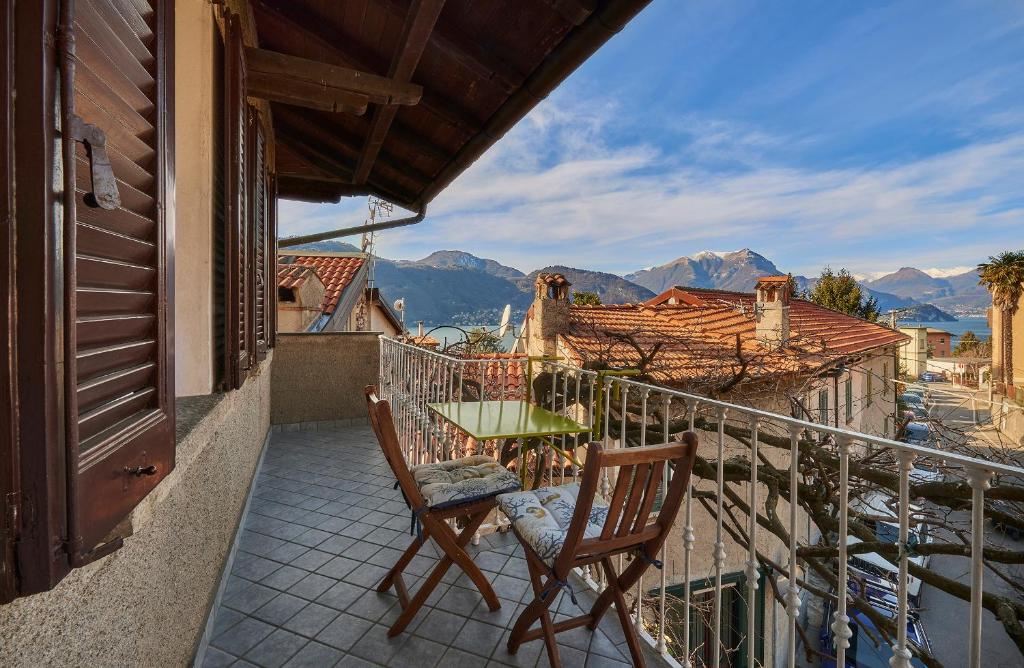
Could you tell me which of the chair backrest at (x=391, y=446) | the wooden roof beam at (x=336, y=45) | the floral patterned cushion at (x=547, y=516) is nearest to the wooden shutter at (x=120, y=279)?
the chair backrest at (x=391, y=446)

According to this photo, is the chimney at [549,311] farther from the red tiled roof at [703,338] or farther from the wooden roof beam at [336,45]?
the wooden roof beam at [336,45]

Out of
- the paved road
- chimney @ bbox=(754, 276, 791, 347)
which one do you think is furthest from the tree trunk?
chimney @ bbox=(754, 276, 791, 347)

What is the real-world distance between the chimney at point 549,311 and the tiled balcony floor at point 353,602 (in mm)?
5679

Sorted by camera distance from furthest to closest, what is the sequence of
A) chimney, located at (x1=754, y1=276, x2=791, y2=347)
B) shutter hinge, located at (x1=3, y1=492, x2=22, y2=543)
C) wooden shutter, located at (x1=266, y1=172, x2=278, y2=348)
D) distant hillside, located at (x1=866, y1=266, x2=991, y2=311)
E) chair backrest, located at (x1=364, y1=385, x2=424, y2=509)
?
distant hillside, located at (x1=866, y1=266, x2=991, y2=311) → chimney, located at (x1=754, y1=276, x2=791, y2=347) → wooden shutter, located at (x1=266, y1=172, x2=278, y2=348) → chair backrest, located at (x1=364, y1=385, x2=424, y2=509) → shutter hinge, located at (x1=3, y1=492, x2=22, y2=543)

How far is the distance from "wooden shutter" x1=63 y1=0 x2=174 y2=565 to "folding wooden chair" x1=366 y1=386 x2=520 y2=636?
90 cm

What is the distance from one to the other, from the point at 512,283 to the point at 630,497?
2676 inches

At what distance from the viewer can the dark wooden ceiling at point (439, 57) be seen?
6.64 ft

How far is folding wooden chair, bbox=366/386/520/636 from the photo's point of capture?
196 centimetres

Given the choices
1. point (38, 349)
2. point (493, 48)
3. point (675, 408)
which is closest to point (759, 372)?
point (675, 408)

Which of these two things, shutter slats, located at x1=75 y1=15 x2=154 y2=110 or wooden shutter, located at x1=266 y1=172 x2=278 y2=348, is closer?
shutter slats, located at x1=75 y1=15 x2=154 y2=110

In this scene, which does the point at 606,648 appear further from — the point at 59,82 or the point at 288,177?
the point at 288,177

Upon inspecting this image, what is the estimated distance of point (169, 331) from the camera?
44.3 inches

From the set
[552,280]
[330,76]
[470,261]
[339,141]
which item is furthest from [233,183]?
[470,261]

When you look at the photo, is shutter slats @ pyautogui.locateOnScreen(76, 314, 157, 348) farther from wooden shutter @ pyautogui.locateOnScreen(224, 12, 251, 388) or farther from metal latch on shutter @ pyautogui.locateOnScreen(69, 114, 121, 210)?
wooden shutter @ pyautogui.locateOnScreen(224, 12, 251, 388)
